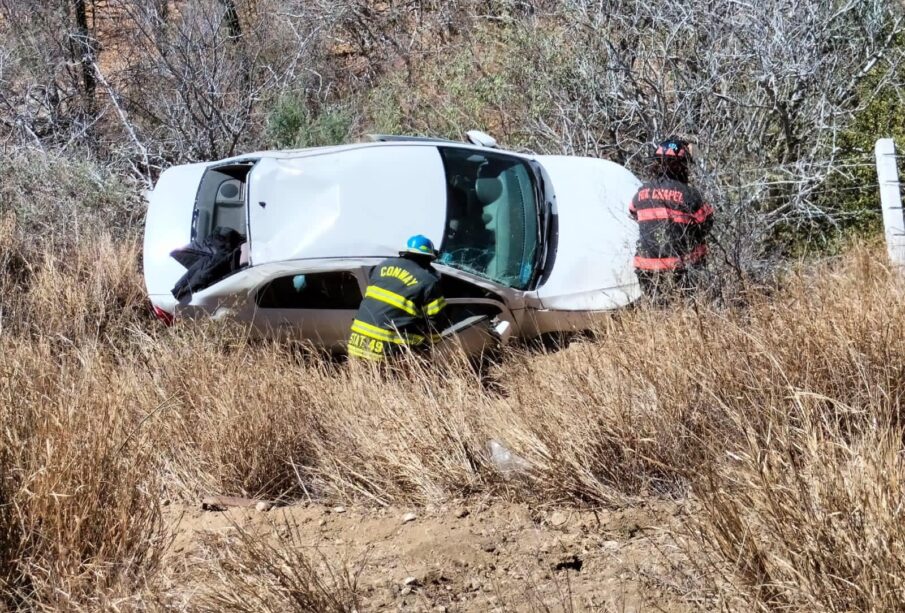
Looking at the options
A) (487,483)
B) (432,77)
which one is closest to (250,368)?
(487,483)

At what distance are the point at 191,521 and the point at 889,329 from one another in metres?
3.35

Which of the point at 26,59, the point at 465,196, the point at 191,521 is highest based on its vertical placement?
the point at 26,59

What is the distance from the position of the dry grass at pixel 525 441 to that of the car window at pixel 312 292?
1.32ft

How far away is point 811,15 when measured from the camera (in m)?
7.96

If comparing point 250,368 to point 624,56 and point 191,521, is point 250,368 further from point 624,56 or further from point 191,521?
point 624,56

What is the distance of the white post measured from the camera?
20.4 ft

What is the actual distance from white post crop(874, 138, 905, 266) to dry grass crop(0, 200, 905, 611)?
0.49 m

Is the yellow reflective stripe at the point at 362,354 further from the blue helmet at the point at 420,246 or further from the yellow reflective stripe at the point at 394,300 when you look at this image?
the blue helmet at the point at 420,246

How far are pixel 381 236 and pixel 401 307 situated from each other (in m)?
0.83

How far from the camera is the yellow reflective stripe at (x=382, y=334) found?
6.16m

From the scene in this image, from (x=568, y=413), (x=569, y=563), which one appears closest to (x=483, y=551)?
(x=569, y=563)

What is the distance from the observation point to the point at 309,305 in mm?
6754

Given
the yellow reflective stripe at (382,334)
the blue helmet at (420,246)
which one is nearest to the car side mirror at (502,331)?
the yellow reflective stripe at (382,334)

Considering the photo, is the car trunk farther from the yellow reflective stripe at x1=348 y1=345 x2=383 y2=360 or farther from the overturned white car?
the yellow reflective stripe at x1=348 y1=345 x2=383 y2=360
